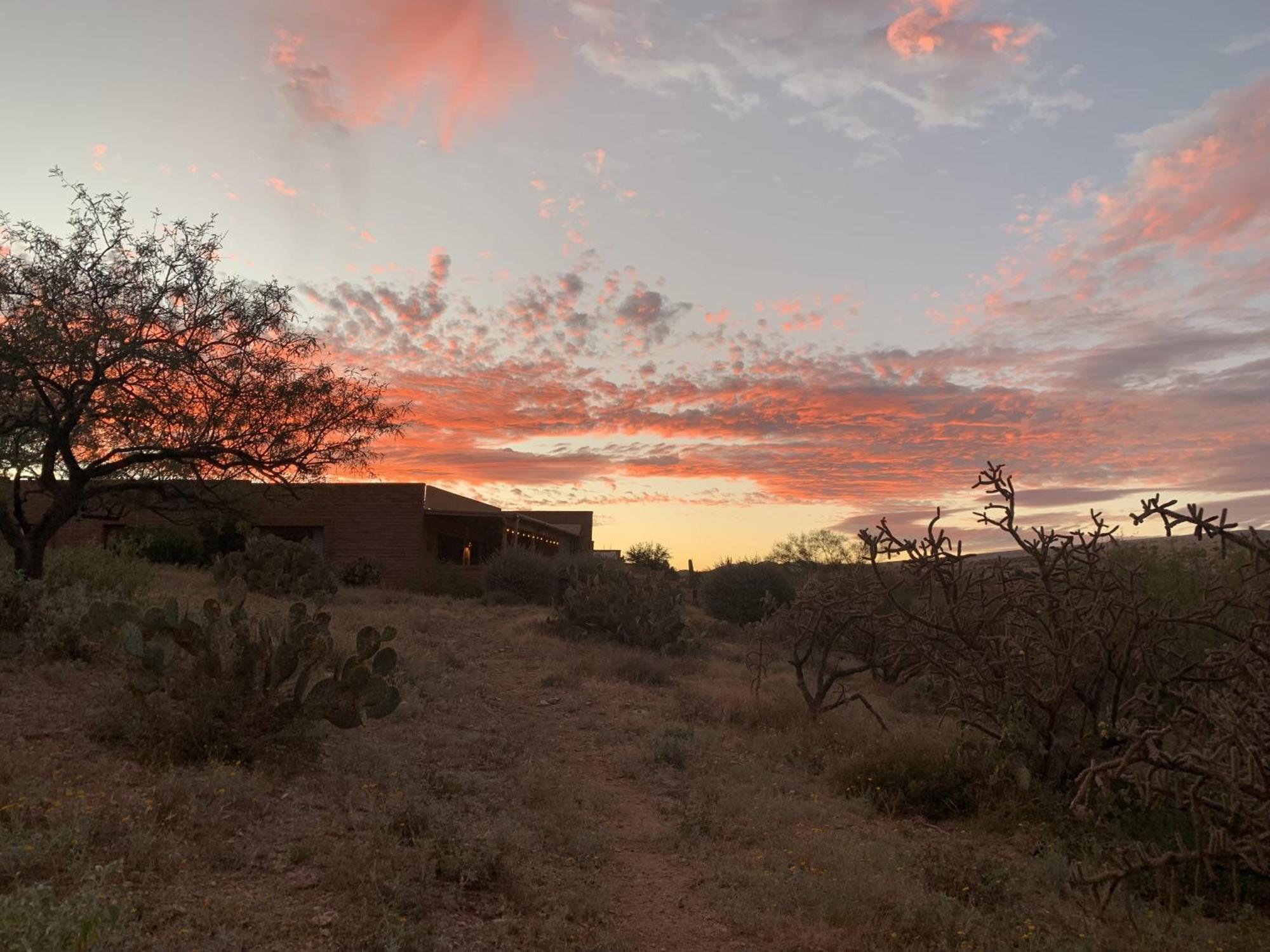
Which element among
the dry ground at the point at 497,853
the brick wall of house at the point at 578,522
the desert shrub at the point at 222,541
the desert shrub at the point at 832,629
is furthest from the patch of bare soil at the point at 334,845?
the brick wall of house at the point at 578,522

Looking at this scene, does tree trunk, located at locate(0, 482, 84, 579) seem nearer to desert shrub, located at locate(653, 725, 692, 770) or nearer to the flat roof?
desert shrub, located at locate(653, 725, 692, 770)

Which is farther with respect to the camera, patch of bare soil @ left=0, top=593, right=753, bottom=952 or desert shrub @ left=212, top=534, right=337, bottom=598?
desert shrub @ left=212, top=534, right=337, bottom=598

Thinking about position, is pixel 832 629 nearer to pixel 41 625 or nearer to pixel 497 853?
pixel 497 853

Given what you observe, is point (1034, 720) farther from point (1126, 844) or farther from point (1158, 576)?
point (1158, 576)

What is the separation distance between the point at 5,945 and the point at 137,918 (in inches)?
33.1

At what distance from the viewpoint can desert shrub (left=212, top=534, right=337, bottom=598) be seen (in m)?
21.5

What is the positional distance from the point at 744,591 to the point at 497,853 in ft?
74.6

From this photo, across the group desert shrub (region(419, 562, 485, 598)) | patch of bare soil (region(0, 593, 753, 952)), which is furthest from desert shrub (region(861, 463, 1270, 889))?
desert shrub (region(419, 562, 485, 598))

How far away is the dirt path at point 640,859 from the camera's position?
578cm

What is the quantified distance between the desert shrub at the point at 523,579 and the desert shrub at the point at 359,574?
139 inches

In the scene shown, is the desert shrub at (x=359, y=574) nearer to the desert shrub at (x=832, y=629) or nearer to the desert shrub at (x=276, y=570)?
the desert shrub at (x=276, y=570)

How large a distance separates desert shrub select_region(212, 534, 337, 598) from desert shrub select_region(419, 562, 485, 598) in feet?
19.6

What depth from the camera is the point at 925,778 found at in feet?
30.9

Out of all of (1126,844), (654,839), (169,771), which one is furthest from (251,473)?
(1126,844)
